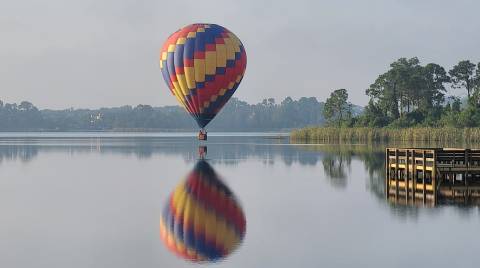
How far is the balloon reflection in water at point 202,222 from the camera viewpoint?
24922 mm

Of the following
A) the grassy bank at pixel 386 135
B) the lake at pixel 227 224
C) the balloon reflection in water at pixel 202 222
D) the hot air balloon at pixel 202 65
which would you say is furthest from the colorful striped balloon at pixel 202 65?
the balloon reflection in water at pixel 202 222

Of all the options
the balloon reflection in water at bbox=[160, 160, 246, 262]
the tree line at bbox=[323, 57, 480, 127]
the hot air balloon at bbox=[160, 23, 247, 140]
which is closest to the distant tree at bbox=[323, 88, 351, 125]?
the tree line at bbox=[323, 57, 480, 127]

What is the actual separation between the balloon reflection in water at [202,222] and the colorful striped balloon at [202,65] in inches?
1136

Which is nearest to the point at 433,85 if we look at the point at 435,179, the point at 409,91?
the point at 409,91

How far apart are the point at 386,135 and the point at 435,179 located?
6765 cm

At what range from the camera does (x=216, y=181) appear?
163 ft

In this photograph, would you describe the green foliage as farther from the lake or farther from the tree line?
the lake

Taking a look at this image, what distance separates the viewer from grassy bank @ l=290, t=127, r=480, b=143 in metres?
94.2

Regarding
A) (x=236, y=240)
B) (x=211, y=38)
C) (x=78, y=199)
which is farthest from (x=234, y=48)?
(x=236, y=240)

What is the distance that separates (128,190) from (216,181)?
6785 millimetres

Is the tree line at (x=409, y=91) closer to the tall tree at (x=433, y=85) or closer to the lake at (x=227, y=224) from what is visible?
the tall tree at (x=433, y=85)

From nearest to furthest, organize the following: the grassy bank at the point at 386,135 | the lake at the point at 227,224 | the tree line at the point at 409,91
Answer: the lake at the point at 227,224 < the grassy bank at the point at 386,135 < the tree line at the point at 409,91

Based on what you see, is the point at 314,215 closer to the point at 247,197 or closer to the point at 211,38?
the point at 247,197

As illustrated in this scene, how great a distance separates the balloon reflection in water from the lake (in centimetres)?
4
